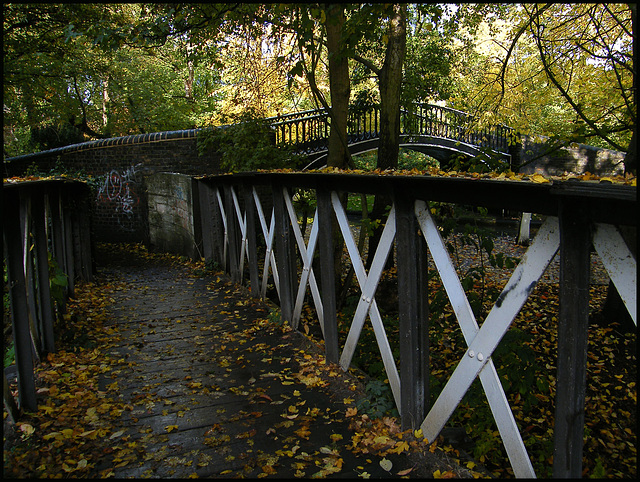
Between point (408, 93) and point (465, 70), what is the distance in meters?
5.64

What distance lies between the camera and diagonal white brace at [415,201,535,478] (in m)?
2.34

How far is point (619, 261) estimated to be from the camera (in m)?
1.81

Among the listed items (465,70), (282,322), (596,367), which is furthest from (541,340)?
(465,70)

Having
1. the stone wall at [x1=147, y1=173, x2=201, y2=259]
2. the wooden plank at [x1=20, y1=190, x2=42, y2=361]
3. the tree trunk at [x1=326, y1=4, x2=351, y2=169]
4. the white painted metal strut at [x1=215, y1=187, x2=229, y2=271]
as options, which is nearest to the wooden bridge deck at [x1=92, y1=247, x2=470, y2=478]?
the wooden plank at [x1=20, y1=190, x2=42, y2=361]

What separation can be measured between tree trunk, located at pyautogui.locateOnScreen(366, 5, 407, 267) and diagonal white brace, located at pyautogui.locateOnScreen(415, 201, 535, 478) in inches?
213

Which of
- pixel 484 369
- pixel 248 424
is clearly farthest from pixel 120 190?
pixel 484 369

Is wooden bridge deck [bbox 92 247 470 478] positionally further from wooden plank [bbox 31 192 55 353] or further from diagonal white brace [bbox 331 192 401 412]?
wooden plank [bbox 31 192 55 353]

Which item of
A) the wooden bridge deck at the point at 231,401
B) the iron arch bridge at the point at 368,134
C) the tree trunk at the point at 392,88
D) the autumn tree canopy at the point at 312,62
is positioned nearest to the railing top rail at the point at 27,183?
the autumn tree canopy at the point at 312,62

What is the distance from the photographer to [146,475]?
277cm

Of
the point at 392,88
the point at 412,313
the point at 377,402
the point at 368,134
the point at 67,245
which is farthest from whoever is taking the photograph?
the point at 368,134

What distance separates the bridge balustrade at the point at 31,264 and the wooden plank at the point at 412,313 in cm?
250

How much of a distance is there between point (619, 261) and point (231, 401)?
286 centimetres

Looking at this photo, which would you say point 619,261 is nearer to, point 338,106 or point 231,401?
point 231,401

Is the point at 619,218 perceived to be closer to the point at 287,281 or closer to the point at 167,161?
the point at 287,281
